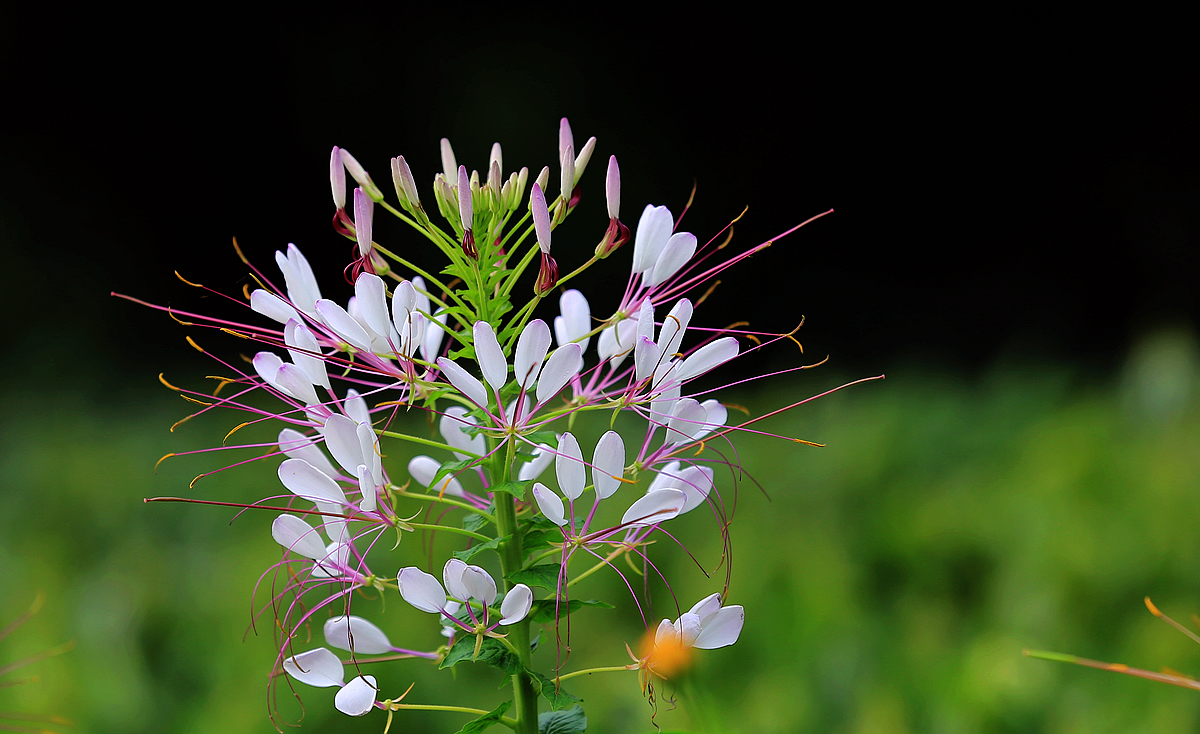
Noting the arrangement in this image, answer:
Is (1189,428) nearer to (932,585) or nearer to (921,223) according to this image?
(932,585)

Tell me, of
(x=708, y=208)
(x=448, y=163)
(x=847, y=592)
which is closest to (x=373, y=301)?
(x=448, y=163)

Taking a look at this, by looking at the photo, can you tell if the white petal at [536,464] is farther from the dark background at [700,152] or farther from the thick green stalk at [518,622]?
the dark background at [700,152]

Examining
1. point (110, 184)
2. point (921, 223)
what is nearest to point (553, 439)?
point (921, 223)

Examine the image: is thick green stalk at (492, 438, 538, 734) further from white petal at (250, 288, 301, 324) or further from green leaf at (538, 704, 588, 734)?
white petal at (250, 288, 301, 324)

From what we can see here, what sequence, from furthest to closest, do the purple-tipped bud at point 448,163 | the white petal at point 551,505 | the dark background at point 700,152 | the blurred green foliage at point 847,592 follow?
the dark background at point 700,152 → the blurred green foliage at point 847,592 → the purple-tipped bud at point 448,163 → the white petal at point 551,505

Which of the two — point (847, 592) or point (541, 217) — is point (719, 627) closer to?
point (541, 217)

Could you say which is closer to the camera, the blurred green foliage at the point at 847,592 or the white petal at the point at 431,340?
the white petal at the point at 431,340

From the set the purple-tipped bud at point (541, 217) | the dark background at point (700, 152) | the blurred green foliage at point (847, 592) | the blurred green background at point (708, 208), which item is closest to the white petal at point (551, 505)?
the purple-tipped bud at point (541, 217)
